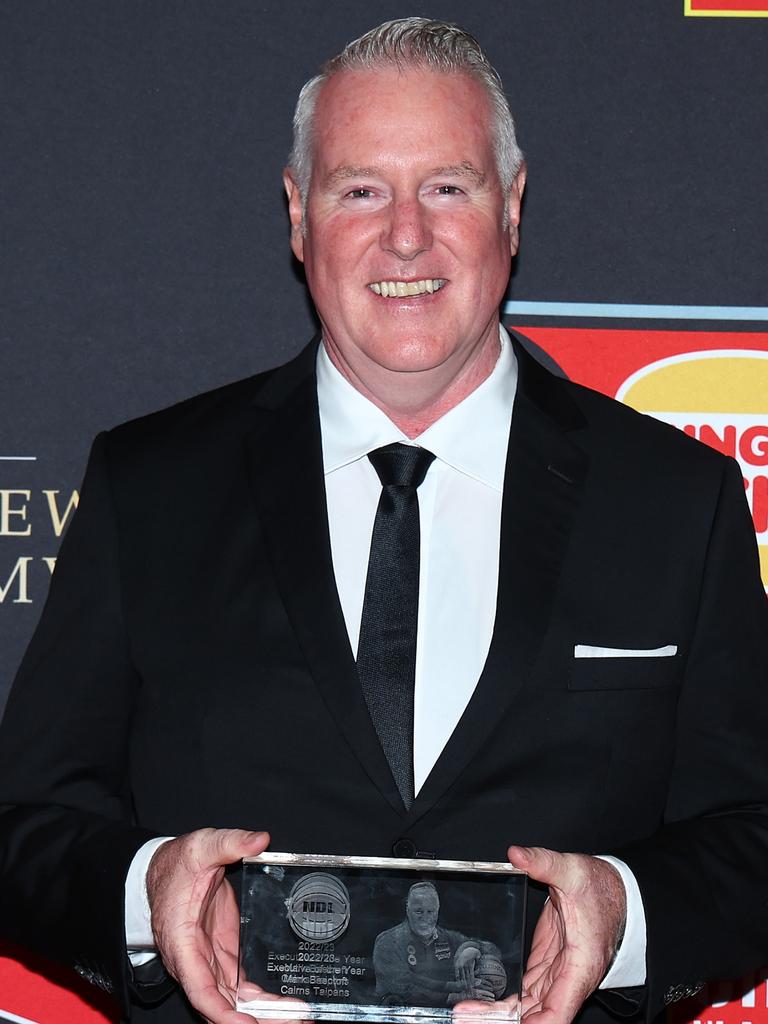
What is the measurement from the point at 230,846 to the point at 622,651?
26.1 inches

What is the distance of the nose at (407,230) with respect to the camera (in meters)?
1.92

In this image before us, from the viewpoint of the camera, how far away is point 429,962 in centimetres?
156

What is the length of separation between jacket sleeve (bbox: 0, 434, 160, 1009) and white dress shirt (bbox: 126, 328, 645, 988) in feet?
0.19

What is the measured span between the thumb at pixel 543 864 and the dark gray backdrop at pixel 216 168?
1.22 metres

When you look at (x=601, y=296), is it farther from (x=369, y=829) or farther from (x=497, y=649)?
(x=369, y=829)

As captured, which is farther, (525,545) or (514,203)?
(514,203)

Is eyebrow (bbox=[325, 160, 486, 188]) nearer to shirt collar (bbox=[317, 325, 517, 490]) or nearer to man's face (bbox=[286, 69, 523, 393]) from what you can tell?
man's face (bbox=[286, 69, 523, 393])

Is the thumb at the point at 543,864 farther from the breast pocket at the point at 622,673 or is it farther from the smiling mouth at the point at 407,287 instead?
the smiling mouth at the point at 407,287

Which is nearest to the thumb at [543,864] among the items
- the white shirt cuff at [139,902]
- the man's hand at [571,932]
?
the man's hand at [571,932]

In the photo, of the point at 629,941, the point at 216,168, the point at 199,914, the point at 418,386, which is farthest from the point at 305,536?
the point at 216,168

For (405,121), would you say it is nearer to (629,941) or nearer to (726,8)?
(726,8)

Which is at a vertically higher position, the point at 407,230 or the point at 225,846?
the point at 407,230

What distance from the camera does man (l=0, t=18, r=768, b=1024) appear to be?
1836 mm

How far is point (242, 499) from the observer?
2041mm
